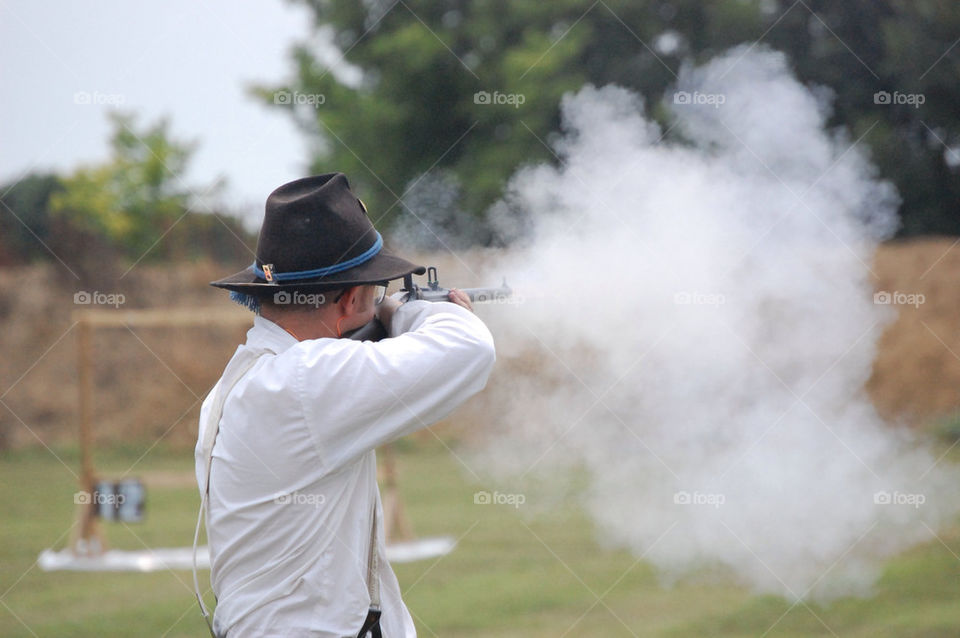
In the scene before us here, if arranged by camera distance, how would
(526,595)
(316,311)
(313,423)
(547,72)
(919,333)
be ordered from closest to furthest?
(313,423)
(316,311)
(526,595)
(919,333)
(547,72)

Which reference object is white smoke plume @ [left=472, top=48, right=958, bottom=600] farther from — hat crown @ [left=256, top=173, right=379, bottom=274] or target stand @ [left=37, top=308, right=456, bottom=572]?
hat crown @ [left=256, top=173, right=379, bottom=274]

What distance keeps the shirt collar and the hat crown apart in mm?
149

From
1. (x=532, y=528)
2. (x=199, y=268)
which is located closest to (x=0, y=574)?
(x=532, y=528)

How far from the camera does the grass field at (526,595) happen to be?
23.1 feet

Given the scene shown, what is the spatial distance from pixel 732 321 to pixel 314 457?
4.78 m

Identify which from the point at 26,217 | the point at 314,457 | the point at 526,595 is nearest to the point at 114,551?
the point at 526,595

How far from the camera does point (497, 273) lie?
5.69 meters

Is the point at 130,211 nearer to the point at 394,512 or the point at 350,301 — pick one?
the point at 394,512

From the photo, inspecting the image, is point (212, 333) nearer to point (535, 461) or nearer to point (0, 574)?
point (535, 461)

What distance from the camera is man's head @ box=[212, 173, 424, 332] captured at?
259cm

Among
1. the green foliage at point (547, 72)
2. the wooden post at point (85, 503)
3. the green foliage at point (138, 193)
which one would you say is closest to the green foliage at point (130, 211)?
the green foliage at point (138, 193)

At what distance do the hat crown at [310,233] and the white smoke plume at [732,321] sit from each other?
285 centimetres

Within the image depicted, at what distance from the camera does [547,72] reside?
14641mm

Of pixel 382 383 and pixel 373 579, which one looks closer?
pixel 382 383
